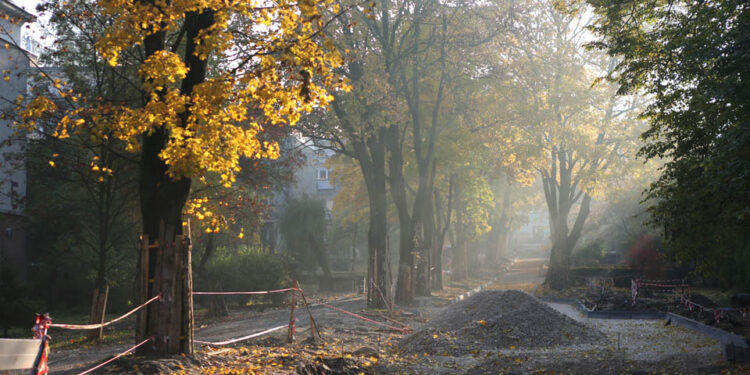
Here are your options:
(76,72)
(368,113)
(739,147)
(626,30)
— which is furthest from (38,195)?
(739,147)

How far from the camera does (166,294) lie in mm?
10953

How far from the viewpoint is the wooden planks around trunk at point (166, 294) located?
10.9 m

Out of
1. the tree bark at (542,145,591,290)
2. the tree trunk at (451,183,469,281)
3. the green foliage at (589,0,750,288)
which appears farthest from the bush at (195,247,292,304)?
the green foliage at (589,0,750,288)

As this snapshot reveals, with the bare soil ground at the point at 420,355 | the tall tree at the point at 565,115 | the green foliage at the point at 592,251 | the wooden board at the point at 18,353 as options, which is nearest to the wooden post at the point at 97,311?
the bare soil ground at the point at 420,355

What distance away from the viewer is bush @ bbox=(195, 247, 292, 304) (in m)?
30.1

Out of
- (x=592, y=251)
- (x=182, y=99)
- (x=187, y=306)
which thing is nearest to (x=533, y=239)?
(x=592, y=251)

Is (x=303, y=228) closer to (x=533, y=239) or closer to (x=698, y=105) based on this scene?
(x=698, y=105)

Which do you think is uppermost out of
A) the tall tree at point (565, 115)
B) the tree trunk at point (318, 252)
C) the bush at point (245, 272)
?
the tall tree at point (565, 115)

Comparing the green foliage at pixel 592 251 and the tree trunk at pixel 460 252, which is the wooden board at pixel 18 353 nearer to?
the tree trunk at pixel 460 252

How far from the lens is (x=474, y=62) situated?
29250 mm

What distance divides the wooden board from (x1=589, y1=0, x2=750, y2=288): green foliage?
10198mm

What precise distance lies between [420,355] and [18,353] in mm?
10019

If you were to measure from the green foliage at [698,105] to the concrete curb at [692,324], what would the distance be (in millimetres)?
1808

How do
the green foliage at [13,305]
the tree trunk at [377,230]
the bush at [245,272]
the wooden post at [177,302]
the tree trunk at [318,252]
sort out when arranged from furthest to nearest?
1. the tree trunk at [318,252]
2. the bush at [245,272]
3. the tree trunk at [377,230]
4. the green foliage at [13,305]
5. the wooden post at [177,302]
